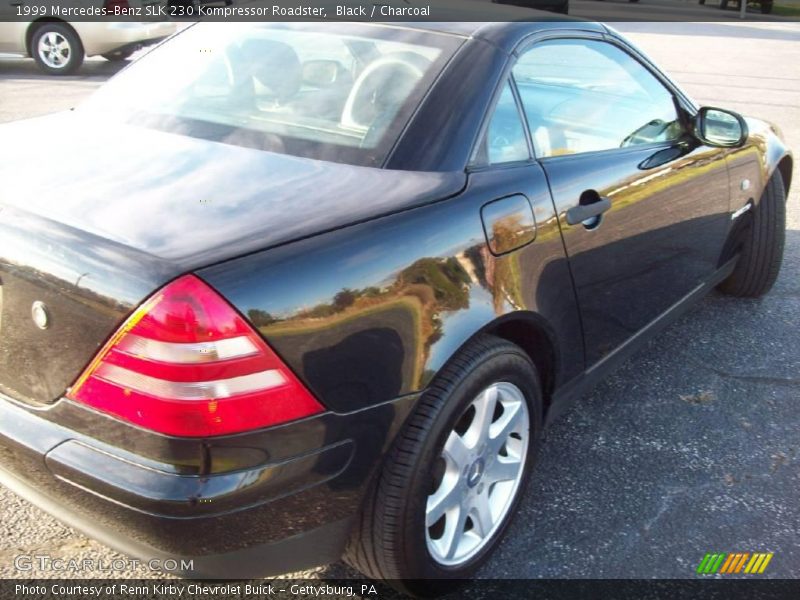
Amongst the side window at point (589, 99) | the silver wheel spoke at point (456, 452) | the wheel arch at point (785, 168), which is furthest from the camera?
the wheel arch at point (785, 168)

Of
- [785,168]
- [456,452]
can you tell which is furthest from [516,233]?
[785,168]

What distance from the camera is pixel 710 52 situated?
15477mm

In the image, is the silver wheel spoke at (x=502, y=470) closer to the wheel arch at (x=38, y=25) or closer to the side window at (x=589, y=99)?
the side window at (x=589, y=99)

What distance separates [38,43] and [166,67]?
9.39 meters

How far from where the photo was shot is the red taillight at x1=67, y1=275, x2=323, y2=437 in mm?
1584

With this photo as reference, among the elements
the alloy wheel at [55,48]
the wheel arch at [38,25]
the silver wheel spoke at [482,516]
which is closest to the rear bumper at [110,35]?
the wheel arch at [38,25]

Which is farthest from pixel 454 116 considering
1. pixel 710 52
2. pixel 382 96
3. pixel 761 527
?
pixel 710 52

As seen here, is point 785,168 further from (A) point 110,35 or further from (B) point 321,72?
(A) point 110,35

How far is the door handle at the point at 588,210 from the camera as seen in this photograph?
2416mm

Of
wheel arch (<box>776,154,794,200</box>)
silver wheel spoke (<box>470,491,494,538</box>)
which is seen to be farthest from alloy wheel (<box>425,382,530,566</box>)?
wheel arch (<box>776,154,794,200</box>)

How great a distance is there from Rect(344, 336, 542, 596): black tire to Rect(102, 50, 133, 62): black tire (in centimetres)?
1078

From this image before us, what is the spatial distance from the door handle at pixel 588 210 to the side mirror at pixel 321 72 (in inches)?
33.7

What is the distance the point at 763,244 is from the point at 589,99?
5.35 feet

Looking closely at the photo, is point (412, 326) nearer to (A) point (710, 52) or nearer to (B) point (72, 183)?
(B) point (72, 183)
